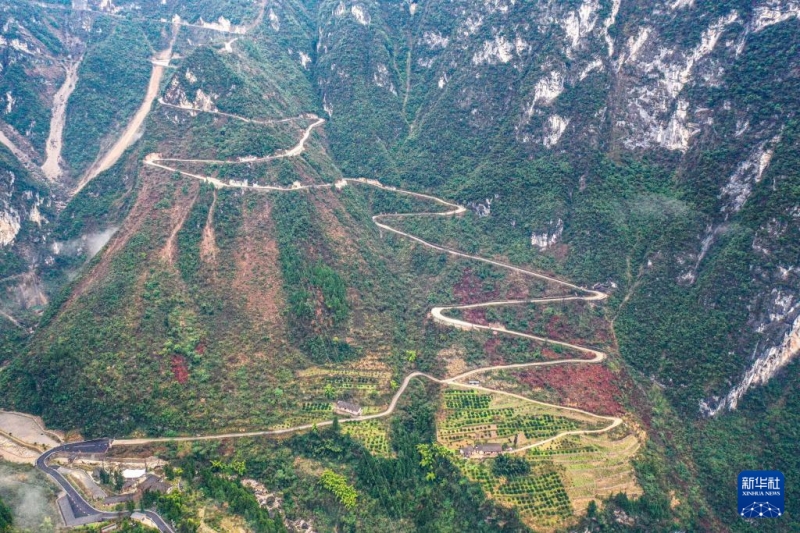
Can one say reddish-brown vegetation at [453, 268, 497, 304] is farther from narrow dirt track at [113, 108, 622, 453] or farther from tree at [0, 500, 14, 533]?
tree at [0, 500, 14, 533]

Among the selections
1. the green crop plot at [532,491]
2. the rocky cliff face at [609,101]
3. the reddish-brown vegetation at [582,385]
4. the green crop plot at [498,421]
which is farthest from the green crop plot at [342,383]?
the rocky cliff face at [609,101]

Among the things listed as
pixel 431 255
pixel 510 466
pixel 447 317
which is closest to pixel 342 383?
pixel 447 317

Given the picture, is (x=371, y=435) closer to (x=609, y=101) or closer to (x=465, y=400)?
(x=465, y=400)

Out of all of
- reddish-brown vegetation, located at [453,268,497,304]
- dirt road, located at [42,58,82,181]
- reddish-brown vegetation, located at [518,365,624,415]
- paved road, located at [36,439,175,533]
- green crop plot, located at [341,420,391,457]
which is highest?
dirt road, located at [42,58,82,181]

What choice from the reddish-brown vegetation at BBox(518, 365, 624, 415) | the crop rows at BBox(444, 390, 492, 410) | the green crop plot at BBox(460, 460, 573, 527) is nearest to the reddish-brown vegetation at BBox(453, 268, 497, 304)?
the reddish-brown vegetation at BBox(518, 365, 624, 415)

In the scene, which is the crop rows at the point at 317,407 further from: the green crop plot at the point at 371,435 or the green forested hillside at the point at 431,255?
the green crop plot at the point at 371,435

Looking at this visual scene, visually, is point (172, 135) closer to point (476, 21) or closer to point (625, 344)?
point (476, 21)

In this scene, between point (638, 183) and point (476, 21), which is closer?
point (638, 183)

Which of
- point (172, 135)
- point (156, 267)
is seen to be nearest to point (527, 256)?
point (156, 267)
